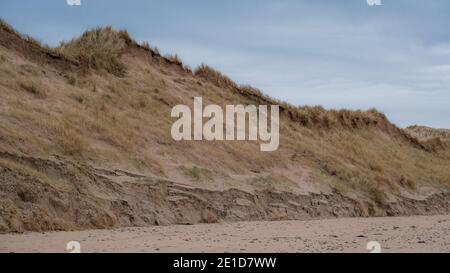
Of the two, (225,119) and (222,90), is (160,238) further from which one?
(222,90)

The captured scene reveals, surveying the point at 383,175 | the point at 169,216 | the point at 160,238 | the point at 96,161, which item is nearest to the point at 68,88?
the point at 96,161

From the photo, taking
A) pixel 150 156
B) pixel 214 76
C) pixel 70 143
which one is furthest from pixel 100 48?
pixel 70 143

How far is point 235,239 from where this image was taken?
11.8 metres

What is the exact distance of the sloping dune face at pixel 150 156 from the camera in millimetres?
14523

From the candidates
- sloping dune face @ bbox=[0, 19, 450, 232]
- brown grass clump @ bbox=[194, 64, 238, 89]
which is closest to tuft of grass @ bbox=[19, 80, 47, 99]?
sloping dune face @ bbox=[0, 19, 450, 232]

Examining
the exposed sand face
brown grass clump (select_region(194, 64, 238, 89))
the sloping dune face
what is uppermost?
brown grass clump (select_region(194, 64, 238, 89))

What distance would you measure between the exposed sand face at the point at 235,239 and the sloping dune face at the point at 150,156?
53.6 inches

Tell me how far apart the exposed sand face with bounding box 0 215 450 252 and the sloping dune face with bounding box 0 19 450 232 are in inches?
53.6

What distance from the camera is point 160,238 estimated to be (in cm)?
1185

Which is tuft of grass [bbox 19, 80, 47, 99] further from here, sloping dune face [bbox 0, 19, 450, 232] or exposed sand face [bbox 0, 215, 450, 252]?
exposed sand face [bbox 0, 215, 450, 252]

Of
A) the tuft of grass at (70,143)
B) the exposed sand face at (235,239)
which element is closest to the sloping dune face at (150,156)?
the tuft of grass at (70,143)

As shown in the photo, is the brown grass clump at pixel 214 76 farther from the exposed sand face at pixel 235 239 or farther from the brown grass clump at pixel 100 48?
the exposed sand face at pixel 235 239

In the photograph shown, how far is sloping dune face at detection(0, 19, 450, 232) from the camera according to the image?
14.5 m
